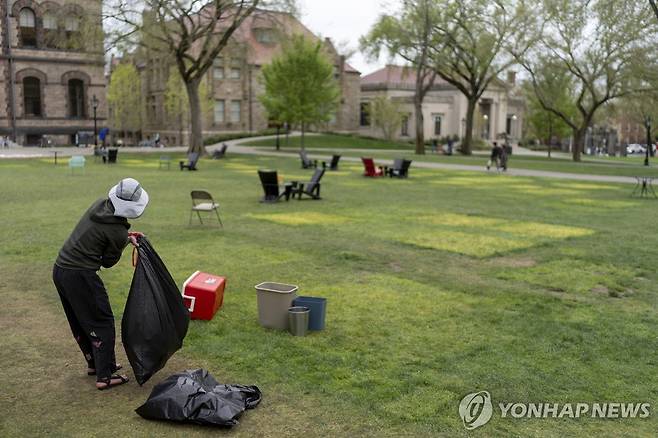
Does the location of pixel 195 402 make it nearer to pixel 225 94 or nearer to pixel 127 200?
pixel 127 200

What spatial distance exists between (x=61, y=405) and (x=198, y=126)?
113 ft

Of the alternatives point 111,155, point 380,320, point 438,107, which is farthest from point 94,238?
point 438,107

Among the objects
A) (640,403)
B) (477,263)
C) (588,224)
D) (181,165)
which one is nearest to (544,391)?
(640,403)

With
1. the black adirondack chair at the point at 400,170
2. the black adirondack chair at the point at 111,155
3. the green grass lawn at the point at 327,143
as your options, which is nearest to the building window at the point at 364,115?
the green grass lawn at the point at 327,143

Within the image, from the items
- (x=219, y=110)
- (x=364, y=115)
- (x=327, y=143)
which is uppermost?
(x=364, y=115)

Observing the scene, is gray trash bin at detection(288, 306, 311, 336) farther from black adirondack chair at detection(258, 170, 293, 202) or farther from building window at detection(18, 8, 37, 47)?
building window at detection(18, 8, 37, 47)

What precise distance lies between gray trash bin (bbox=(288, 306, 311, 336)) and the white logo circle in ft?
6.82

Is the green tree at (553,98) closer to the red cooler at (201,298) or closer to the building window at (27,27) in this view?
the building window at (27,27)

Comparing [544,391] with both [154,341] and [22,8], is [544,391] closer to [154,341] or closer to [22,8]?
[154,341]

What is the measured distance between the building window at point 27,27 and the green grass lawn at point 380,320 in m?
39.4

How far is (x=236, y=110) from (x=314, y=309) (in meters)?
57.2

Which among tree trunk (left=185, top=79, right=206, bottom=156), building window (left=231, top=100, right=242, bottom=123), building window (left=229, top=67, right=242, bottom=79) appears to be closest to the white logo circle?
tree trunk (left=185, top=79, right=206, bottom=156)

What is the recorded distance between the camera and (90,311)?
17.6 ft

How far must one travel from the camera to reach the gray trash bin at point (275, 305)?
23.2 feet
